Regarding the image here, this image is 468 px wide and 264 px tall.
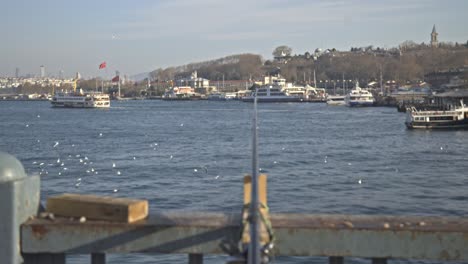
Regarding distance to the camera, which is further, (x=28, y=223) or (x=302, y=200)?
(x=302, y=200)

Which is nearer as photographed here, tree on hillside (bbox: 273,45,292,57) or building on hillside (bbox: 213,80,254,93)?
building on hillside (bbox: 213,80,254,93)

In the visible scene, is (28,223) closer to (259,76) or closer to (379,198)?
(379,198)

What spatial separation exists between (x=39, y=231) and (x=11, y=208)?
15cm

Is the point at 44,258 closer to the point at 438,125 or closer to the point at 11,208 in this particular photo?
the point at 11,208

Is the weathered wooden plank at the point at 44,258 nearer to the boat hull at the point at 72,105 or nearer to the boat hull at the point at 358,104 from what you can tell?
the boat hull at the point at 72,105

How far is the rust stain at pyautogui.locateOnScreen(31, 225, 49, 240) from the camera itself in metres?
2.51

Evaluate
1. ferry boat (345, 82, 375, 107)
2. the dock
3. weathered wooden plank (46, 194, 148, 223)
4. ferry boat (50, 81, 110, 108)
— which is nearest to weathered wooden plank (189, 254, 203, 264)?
the dock

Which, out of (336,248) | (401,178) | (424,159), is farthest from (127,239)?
(424,159)

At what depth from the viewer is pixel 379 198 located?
484 inches

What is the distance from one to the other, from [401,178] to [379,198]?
328 centimetres

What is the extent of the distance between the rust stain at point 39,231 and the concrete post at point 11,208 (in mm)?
60

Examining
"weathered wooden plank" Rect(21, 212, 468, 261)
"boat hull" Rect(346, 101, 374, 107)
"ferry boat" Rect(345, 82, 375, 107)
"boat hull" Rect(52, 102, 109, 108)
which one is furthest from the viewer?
"boat hull" Rect(346, 101, 374, 107)

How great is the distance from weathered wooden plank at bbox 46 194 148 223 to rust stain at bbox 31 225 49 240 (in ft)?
0.46

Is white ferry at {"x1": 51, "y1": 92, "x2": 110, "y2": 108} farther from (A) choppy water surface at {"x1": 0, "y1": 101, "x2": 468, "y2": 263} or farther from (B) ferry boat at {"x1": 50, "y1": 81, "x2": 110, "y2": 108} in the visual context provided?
(A) choppy water surface at {"x1": 0, "y1": 101, "x2": 468, "y2": 263}
